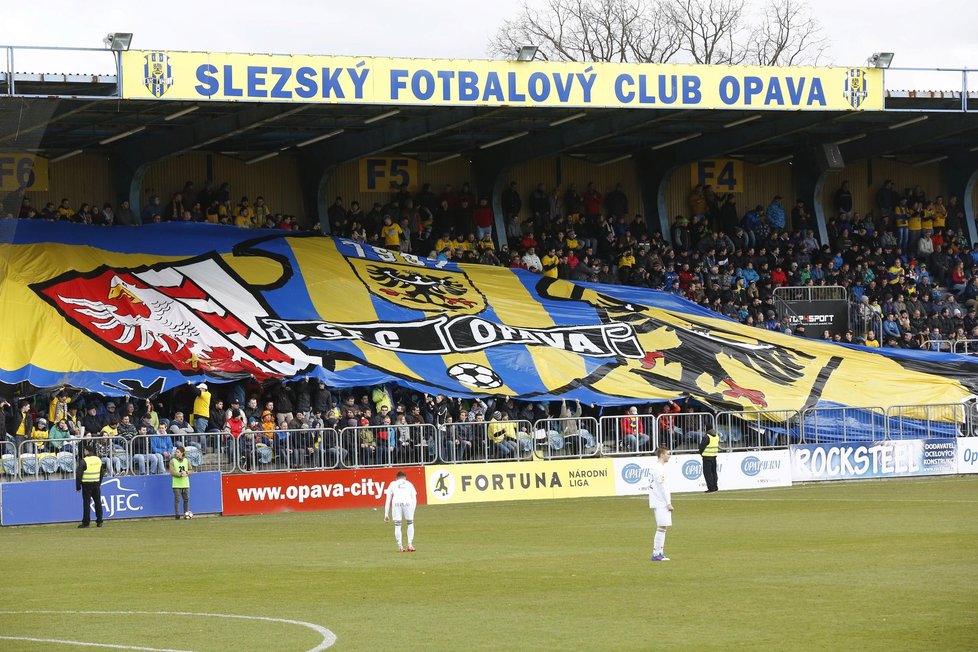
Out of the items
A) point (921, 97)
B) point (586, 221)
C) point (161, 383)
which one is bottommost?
point (161, 383)

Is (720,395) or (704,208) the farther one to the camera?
(704,208)

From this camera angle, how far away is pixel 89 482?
92.8 ft

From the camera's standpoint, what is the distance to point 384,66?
36844mm

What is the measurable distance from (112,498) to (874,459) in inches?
696

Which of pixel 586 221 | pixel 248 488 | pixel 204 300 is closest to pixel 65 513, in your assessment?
pixel 248 488

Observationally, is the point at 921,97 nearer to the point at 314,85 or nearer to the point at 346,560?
the point at 314,85

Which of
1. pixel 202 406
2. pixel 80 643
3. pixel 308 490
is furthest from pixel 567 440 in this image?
pixel 80 643

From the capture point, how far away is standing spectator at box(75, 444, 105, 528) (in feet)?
92.0

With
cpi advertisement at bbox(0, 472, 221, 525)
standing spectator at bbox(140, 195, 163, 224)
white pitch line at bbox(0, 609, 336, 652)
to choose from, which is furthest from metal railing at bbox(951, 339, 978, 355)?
white pitch line at bbox(0, 609, 336, 652)

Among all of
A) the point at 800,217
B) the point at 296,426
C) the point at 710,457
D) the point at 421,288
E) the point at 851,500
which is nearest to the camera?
the point at 851,500

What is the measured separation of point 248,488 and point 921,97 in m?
23.2

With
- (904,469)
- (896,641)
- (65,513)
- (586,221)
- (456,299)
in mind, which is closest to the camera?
(896,641)

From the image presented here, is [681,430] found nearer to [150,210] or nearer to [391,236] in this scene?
[391,236]

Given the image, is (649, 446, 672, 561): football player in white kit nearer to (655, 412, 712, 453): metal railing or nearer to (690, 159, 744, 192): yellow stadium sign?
(655, 412, 712, 453): metal railing
